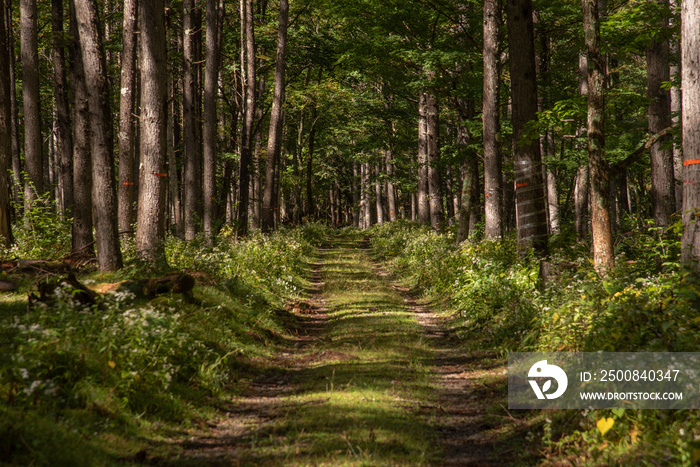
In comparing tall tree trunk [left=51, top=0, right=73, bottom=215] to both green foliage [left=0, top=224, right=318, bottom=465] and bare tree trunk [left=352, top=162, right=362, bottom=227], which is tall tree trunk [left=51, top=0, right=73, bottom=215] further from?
bare tree trunk [left=352, top=162, right=362, bottom=227]

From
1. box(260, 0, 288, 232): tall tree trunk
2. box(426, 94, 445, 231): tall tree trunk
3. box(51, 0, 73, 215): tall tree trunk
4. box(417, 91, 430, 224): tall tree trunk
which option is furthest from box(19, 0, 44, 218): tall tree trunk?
→ box(417, 91, 430, 224): tall tree trunk

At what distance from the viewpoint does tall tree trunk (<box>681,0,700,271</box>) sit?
19.4ft

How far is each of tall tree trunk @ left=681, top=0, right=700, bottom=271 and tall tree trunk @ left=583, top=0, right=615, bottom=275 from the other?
4.85 feet

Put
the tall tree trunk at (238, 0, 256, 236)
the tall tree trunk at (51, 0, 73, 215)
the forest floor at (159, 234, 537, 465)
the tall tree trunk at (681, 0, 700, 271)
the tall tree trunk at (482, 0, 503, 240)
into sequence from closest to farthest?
the forest floor at (159, 234, 537, 465), the tall tree trunk at (681, 0, 700, 271), the tall tree trunk at (482, 0, 503, 240), the tall tree trunk at (51, 0, 73, 215), the tall tree trunk at (238, 0, 256, 236)

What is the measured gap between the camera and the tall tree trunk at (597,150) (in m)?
7.54

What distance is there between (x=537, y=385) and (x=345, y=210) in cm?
6761

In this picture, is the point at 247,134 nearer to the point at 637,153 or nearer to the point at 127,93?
the point at 127,93

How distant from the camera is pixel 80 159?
480 inches

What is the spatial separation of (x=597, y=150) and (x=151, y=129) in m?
8.76

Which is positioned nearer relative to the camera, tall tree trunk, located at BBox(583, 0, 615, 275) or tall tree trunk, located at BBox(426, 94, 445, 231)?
tall tree trunk, located at BBox(583, 0, 615, 275)

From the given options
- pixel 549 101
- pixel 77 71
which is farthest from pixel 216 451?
pixel 549 101

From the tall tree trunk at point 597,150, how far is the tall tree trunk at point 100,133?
8591mm

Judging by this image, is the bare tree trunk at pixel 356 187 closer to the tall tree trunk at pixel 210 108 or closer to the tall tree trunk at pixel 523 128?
the tall tree trunk at pixel 210 108

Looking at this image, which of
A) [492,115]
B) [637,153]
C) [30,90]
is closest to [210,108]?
[30,90]
